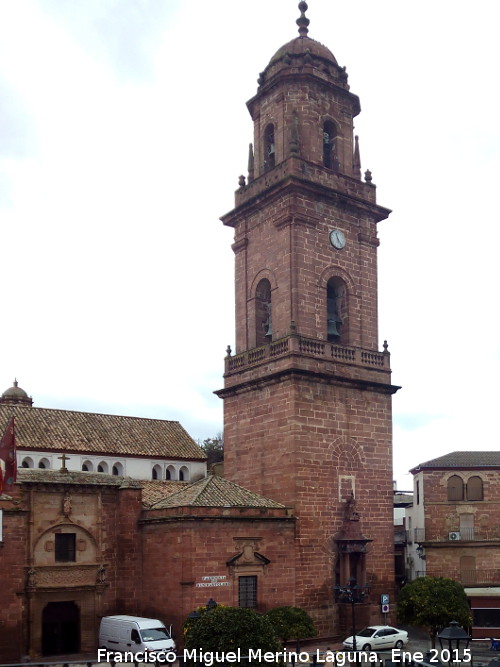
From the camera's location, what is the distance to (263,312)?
130 feet

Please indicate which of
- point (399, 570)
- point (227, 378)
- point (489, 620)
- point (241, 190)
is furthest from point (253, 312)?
point (399, 570)

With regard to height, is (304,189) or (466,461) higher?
(304,189)

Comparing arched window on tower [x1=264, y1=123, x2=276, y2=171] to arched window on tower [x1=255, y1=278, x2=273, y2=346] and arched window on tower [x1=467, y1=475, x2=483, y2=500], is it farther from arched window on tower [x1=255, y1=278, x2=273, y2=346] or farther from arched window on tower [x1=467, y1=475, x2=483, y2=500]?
arched window on tower [x1=467, y1=475, x2=483, y2=500]

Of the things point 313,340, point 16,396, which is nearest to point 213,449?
point 16,396

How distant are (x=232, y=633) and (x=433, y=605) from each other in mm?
14263

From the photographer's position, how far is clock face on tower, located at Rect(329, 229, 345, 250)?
127 feet

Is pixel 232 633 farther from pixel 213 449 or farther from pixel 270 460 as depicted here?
pixel 213 449

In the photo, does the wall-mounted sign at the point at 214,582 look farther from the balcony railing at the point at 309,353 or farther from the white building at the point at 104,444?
the white building at the point at 104,444

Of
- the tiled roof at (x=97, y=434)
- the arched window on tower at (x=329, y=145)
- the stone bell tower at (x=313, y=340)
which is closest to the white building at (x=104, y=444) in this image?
A: the tiled roof at (x=97, y=434)

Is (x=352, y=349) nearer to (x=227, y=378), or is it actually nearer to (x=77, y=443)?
(x=227, y=378)

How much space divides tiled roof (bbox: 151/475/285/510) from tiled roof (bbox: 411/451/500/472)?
1439 cm

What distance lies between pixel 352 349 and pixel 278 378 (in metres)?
3.91

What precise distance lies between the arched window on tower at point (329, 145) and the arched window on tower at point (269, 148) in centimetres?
245

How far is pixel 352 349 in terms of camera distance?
37.7m
